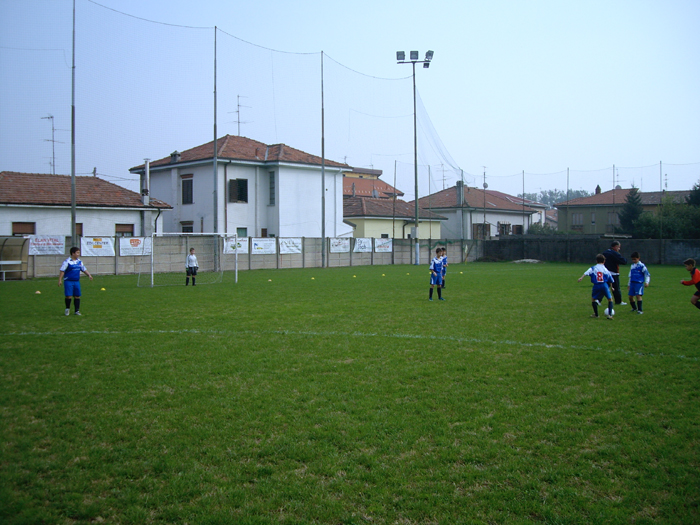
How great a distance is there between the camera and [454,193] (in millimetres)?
63188

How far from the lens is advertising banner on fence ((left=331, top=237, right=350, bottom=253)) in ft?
129

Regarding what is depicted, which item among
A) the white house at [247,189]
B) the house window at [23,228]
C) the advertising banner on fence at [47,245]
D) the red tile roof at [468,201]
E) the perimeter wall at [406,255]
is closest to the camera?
the advertising banner on fence at [47,245]

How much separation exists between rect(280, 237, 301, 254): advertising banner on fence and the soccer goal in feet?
13.3

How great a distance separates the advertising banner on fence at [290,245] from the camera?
3625 centimetres

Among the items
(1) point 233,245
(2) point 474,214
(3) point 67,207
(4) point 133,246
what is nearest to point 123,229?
(3) point 67,207

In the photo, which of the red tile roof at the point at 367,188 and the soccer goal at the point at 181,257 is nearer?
the soccer goal at the point at 181,257

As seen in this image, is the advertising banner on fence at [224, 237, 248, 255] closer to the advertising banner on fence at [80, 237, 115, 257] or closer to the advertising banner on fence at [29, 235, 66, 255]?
the advertising banner on fence at [80, 237, 115, 257]

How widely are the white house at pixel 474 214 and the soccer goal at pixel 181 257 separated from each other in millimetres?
29192

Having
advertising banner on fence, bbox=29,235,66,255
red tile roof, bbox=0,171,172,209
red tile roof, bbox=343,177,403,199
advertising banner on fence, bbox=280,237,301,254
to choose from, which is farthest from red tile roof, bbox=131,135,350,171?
red tile roof, bbox=343,177,403,199

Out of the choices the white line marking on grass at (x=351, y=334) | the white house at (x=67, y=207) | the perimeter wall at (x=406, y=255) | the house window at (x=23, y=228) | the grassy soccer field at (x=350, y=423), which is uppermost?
the white house at (x=67, y=207)

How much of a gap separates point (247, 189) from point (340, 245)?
26.4ft

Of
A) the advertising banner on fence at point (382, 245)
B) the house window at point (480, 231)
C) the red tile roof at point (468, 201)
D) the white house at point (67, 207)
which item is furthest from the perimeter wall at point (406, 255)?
the red tile roof at point (468, 201)

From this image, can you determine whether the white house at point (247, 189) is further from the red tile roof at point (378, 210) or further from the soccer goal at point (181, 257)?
the soccer goal at point (181, 257)

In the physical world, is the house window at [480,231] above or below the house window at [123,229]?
above
